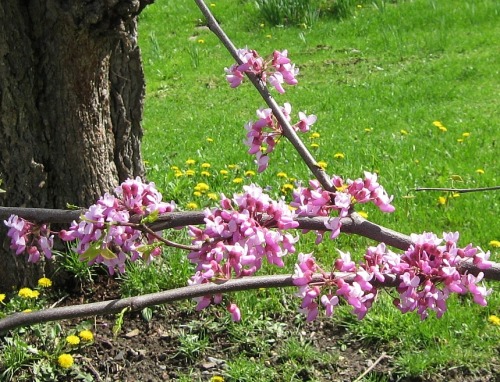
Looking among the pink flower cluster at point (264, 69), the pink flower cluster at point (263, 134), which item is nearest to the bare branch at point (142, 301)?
the pink flower cluster at point (263, 134)

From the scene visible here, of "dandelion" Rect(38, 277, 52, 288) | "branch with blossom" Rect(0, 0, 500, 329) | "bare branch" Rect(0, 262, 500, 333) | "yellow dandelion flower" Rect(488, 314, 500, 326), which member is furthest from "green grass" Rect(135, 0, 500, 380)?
"bare branch" Rect(0, 262, 500, 333)

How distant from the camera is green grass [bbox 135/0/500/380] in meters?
3.29

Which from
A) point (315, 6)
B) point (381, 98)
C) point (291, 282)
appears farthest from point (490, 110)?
point (291, 282)

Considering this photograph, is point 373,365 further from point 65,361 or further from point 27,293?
point 27,293

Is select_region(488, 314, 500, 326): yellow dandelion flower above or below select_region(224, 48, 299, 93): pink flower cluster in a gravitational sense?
below

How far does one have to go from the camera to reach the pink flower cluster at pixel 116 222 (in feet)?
5.46

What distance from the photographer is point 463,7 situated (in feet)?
30.8

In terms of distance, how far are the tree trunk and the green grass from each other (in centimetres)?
93

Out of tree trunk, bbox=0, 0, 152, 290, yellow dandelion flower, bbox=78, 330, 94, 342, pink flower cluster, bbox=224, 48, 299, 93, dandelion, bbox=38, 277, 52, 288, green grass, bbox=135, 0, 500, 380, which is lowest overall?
green grass, bbox=135, 0, 500, 380

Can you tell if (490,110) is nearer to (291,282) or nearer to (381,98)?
(381,98)

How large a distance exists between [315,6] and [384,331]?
7.31 metres

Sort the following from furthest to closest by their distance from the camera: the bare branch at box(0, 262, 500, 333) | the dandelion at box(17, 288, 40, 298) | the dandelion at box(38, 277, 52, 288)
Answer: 1. the dandelion at box(38, 277, 52, 288)
2. the dandelion at box(17, 288, 40, 298)
3. the bare branch at box(0, 262, 500, 333)

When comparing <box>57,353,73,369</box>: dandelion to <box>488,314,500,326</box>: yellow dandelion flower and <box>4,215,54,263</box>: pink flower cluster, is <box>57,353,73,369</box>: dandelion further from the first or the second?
<box>488,314,500,326</box>: yellow dandelion flower

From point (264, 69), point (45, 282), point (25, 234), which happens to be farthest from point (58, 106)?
point (25, 234)
